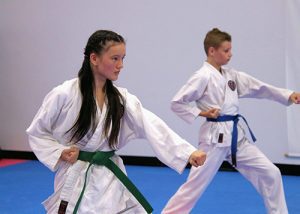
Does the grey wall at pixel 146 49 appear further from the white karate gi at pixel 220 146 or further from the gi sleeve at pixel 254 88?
the white karate gi at pixel 220 146

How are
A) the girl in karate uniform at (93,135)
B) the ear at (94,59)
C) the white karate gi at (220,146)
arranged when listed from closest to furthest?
the girl in karate uniform at (93,135), the ear at (94,59), the white karate gi at (220,146)

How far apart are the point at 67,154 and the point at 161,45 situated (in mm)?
4831

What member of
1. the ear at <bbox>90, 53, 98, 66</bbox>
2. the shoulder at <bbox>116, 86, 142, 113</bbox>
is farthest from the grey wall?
the ear at <bbox>90, 53, 98, 66</bbox>

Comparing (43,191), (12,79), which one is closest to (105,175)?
(43,191)

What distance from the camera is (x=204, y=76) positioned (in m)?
4.27

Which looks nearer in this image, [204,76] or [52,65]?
[204,76]

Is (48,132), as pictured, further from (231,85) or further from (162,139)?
(231,85)

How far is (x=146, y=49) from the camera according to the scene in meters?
7.46

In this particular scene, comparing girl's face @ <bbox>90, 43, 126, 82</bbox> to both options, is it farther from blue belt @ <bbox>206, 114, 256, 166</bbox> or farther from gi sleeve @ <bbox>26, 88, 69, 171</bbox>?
blue belt @ <bbox>206, 114, 256, 166</bbox>

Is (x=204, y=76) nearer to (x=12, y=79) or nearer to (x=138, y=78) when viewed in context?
(x=138, y=78)

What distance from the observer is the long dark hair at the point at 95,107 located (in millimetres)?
2705

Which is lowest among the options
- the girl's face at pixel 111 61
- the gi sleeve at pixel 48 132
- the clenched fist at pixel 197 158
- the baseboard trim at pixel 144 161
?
the baseboard trim at pixel 144 161

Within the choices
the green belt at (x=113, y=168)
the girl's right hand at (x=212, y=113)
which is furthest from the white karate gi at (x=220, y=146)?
the green belt at (x=113, y=168)

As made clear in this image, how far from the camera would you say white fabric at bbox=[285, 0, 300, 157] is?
641cm
